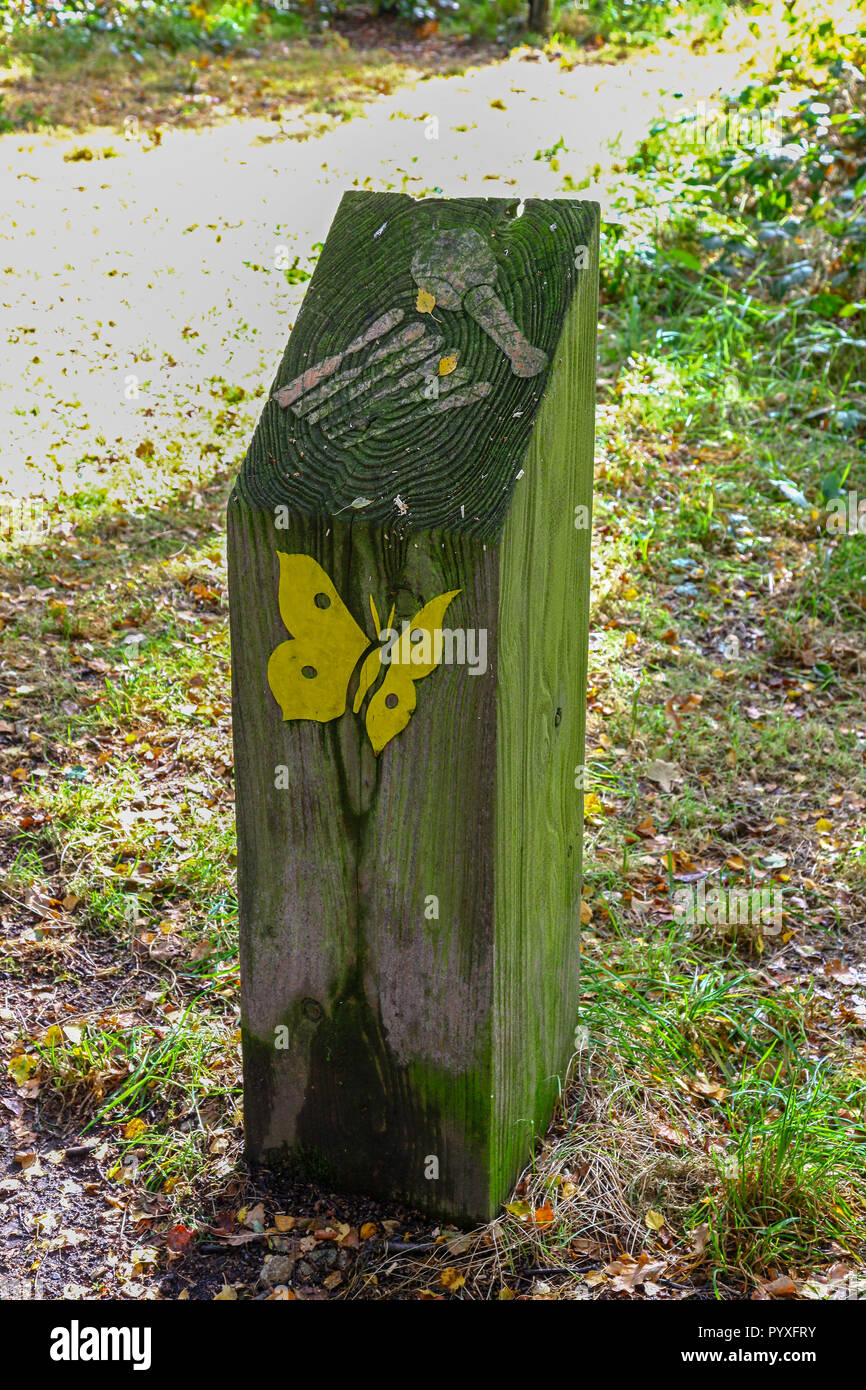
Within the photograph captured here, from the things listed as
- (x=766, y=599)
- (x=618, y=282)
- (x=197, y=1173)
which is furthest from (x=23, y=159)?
(x=197, y=1173)

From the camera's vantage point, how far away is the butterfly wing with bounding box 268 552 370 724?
5.82 ft

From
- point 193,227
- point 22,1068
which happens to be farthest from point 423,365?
point 193,227

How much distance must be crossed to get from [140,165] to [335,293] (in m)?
7.25

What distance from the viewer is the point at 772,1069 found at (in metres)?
2.60

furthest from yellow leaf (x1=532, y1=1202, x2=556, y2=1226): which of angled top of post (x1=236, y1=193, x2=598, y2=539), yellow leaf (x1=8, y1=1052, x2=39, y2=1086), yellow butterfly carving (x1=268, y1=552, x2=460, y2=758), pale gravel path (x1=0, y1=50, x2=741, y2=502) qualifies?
pale gravel path (x1=0, y1=50, x2=741, y2=502)

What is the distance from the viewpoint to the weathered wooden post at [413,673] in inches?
68.3

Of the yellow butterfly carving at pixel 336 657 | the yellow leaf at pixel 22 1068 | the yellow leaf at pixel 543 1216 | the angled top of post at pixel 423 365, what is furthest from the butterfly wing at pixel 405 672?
the yellow leaf at pixel 22 1068

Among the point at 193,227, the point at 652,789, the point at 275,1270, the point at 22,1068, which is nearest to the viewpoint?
the point at 275,1270

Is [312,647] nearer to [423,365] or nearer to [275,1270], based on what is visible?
[423,365]

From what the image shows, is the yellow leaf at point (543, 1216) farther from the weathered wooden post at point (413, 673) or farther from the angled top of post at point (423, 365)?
the angled top of post at point (423, 365)

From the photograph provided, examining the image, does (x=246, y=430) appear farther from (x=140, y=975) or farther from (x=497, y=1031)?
(x=497, y=1031)

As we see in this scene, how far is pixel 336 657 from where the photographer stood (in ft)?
5.87

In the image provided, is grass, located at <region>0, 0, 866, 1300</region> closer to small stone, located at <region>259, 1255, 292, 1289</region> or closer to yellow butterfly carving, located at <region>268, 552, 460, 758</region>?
small stone, located at <region>259, 1255, 292, 1289</region>

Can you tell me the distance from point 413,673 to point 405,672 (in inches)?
0.5
